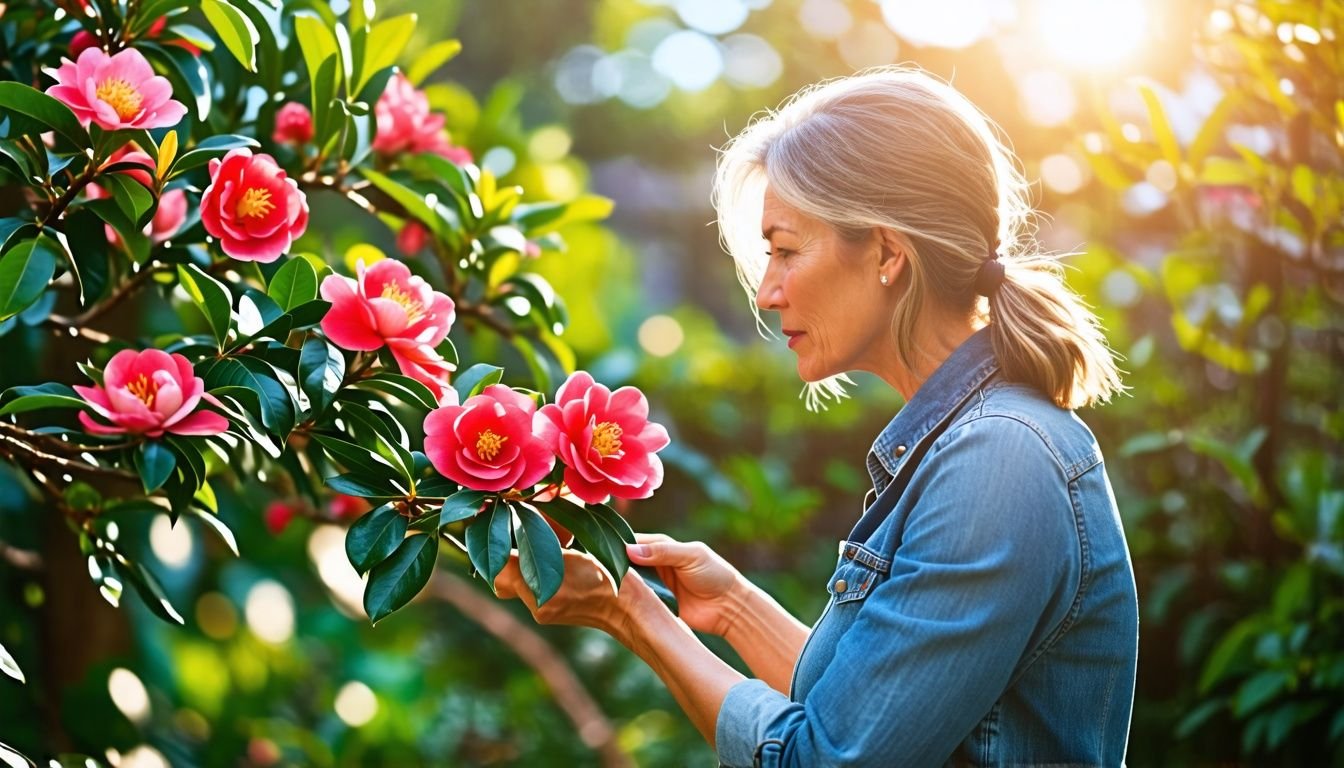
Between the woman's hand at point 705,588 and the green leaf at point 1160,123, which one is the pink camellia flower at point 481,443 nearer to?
the woman's hand at point 705,588

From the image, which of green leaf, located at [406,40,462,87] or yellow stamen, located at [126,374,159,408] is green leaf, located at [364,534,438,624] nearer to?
yellow stamen, located at [126,374,159,408]

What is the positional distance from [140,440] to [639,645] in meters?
0.55

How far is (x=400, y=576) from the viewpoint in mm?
1074

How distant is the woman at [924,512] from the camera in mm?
1063

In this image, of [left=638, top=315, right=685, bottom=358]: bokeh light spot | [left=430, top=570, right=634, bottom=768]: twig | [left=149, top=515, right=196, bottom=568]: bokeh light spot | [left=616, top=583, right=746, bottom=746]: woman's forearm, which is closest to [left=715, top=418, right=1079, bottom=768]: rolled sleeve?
[left=616, top=583, right=746, bottom=746]: woman's forearm

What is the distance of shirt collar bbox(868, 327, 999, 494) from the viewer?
128cm

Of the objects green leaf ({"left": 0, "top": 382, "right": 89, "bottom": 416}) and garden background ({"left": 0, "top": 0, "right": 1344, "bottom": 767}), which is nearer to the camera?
green leaf ({"left": 0, "top": 382, "right": 89, "bottom": 416})

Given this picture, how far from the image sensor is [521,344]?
1.65 meters

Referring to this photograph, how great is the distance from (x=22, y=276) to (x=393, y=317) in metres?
0.32

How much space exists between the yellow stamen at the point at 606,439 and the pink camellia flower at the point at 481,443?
0.06 metres

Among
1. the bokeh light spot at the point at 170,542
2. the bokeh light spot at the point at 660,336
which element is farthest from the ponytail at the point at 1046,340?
the bokeh light spot at the point at 660,336

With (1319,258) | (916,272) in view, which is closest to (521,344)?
(916,272)

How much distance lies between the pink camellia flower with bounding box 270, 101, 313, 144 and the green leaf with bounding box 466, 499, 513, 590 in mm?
651

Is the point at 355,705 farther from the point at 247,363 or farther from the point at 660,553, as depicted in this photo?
the point at 247,363
